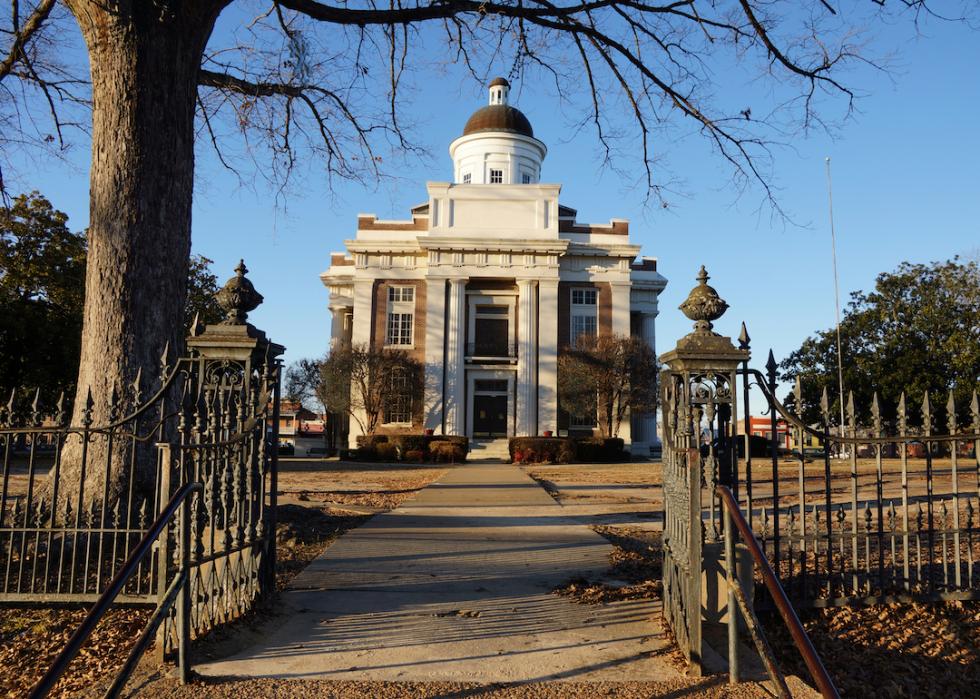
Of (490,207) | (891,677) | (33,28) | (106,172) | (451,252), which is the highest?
(490,207)

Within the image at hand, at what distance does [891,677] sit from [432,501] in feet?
27.9

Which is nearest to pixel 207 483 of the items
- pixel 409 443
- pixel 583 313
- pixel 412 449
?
pixel 412 449

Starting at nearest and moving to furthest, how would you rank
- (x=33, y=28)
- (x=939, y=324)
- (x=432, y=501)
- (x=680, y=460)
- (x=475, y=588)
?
(x=680, y=460) < (x=475, y=588) < (x=33, y=28) < (x=432, y=501) < (x=939, y=324)

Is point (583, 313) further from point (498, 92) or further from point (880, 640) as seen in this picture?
point (880, 640)

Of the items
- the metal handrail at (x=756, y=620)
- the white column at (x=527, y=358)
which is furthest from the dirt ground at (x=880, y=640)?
the white column at (x=527, y=358)

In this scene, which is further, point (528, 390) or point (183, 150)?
point (528, 390)

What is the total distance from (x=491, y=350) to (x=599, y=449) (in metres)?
11.1

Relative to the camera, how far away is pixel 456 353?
39.1 metres

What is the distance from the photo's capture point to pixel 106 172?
7242 mm

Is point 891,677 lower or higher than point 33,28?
lower

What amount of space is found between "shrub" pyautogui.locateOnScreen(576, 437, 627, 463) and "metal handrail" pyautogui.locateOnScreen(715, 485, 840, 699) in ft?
90.4

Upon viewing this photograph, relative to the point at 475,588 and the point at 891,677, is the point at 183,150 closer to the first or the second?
the point at 475,588

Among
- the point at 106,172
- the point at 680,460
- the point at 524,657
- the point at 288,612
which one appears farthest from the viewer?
the point at 106,172

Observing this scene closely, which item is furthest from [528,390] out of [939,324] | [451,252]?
[939,324]
